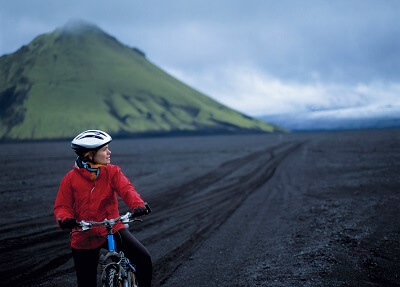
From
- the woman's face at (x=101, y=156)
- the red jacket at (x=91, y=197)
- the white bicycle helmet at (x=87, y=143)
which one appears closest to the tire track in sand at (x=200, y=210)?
the red jacket at (x=91, y=197)

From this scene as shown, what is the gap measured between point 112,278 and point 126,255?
0.95 feet

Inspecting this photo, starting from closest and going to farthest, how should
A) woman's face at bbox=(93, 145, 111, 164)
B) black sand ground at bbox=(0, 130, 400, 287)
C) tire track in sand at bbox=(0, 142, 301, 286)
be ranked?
1. woman's face at bbox=(93, 145, 111, 164)
2. black sand ground at bbox=(0, 130, 400, 287)
3. tire track in sand at bbox=(0, 142, 301, 286)

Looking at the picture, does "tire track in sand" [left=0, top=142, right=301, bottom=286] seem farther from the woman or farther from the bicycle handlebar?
the bicycle handlebar

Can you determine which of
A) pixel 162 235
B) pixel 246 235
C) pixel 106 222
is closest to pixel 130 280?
pixel 106 222

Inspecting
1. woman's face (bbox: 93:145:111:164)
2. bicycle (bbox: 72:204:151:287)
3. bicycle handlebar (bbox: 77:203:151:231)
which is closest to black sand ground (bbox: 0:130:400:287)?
bicycle (bbox: 72:204:151:287)

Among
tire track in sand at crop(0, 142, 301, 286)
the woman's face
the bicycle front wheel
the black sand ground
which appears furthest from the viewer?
tire track in sand at crop(0, 142, 301, 286)

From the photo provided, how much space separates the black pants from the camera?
12.4 feet

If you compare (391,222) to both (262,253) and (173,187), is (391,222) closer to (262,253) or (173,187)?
(262,253)

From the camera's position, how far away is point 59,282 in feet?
20.1

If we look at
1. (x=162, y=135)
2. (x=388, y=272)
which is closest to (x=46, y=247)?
(x=388, y=272)

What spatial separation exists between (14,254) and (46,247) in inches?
27.5

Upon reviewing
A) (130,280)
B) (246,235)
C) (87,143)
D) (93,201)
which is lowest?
(246,235)

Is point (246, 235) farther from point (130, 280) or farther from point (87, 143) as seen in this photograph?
point (87, 143)

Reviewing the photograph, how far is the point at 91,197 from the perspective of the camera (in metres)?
3.75
